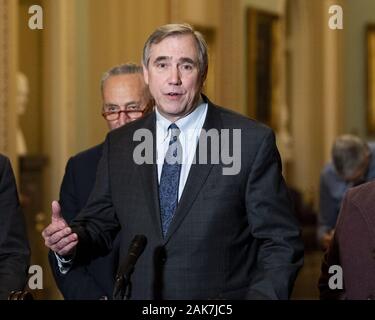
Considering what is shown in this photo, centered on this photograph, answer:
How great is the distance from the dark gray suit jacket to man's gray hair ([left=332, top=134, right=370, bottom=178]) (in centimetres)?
369

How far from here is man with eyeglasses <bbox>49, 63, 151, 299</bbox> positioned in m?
3.73

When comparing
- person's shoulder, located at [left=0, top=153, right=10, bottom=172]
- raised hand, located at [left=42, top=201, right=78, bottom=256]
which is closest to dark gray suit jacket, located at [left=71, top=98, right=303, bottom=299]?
raised hand, located at [left=42, top=201, right=78, bottom=256]

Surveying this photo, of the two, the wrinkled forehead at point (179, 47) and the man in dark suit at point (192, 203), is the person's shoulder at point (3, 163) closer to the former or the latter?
the man in dark suit at point (192, 203)

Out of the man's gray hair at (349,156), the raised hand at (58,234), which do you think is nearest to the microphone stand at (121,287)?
the raised hand at (58,234)

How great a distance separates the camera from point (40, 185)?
8641 millimetres

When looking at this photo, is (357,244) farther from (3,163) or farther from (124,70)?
(124,70)

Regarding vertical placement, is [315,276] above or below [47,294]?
below

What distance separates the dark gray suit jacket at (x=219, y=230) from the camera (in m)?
3.11

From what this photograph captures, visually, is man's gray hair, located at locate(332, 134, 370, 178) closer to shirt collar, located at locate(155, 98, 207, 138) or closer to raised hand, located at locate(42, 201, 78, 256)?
shirt collar, located at locate(155, 98, 207, 138)

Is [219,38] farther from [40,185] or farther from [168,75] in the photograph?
[168,75]

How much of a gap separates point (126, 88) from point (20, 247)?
1068 mm

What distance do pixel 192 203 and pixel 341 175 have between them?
388 cm

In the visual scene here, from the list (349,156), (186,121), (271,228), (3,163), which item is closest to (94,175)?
(3,163)

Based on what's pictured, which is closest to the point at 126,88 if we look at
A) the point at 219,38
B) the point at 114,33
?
the point at 114,33
